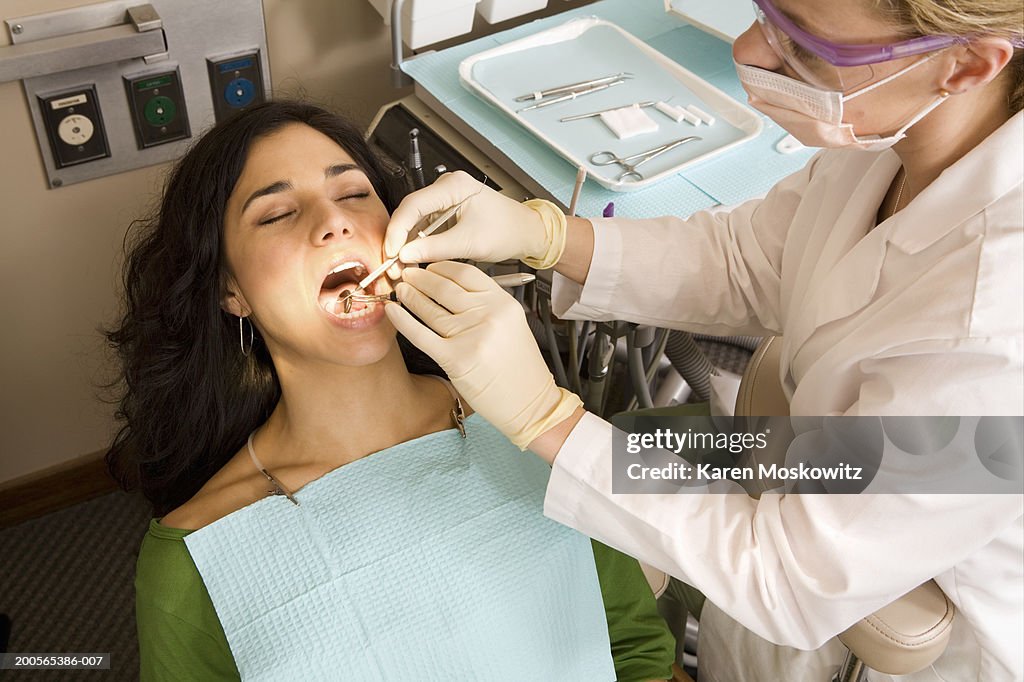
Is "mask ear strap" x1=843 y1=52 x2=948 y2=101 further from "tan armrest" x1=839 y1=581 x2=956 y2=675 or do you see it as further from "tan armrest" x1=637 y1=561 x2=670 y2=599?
"tan armrest" x1=637 y1=561 x2=670 y2=599

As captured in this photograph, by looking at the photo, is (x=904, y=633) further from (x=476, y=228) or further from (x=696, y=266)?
(x=476, y=228)

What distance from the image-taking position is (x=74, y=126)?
1938mm

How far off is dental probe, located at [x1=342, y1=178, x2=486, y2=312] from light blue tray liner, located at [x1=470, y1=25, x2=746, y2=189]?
0.46 metres

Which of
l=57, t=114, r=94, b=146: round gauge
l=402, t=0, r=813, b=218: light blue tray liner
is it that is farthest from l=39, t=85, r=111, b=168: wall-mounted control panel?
l=402, t=0, r=813, b=218: light blue tray liner

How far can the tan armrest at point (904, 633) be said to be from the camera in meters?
1.16

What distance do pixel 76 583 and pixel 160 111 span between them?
1.10m

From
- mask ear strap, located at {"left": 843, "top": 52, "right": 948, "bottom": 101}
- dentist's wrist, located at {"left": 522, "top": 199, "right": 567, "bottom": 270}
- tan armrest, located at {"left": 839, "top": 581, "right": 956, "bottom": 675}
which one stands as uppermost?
mask ear strap, located at {"left": 843, "top": 52, "right": 948, "bottom": 101}

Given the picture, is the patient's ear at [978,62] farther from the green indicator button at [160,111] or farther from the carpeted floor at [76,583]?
the carpeted floor at [76,583]

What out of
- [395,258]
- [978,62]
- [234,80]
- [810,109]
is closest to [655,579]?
[395,258]

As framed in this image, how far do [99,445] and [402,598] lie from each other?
55.5 inches

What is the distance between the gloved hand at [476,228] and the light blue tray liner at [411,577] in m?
0.29

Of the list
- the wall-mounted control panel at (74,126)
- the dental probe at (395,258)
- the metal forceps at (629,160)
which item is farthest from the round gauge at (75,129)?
the metal forceps at (629,160)

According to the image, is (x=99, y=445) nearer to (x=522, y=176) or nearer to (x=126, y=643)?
(x=126, y=643)

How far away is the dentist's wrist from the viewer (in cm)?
155
